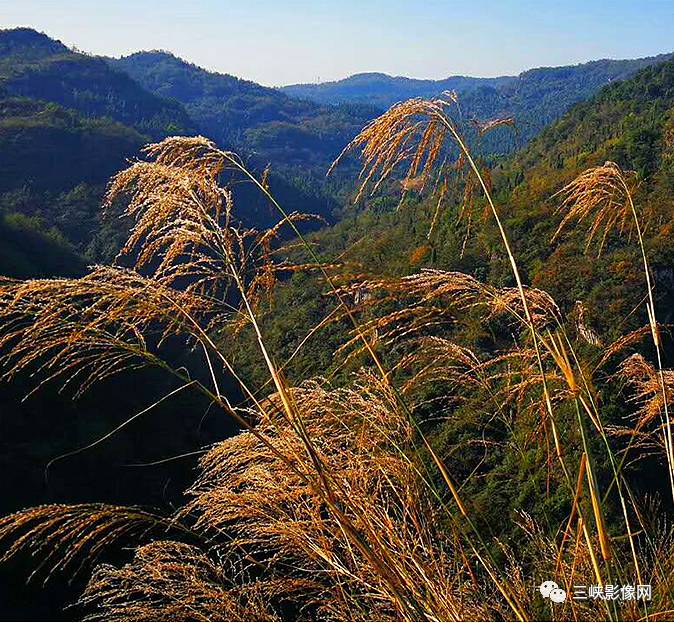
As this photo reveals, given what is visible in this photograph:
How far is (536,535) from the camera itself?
7.54 feet

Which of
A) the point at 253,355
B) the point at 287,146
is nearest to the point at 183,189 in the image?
the point at 253,355

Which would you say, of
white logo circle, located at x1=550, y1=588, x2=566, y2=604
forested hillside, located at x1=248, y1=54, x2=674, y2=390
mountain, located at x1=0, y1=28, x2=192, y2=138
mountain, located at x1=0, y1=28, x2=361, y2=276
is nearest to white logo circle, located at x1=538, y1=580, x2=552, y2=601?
white logo circle, located at x1=550, y1=588, x2=566, y2=604

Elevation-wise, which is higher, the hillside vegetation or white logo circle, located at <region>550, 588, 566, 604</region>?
the hillside vegetation

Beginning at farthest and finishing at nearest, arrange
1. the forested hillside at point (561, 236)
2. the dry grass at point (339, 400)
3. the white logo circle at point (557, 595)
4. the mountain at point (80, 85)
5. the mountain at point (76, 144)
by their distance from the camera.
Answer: the mountain at point (80, 85) → the mountain at point (76, 144) → the forested hillside at point (561, 236) → the white logo circle at point (557, 595) → the dry grass at point (339, 400)

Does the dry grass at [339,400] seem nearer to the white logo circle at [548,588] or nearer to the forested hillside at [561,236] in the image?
the white logo circle at [548,588]

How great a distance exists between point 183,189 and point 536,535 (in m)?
1.83

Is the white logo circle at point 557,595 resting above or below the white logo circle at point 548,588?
above

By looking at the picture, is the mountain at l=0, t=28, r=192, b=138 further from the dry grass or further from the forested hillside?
the dry grass

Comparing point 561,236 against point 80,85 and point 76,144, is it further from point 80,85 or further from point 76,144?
point 80,85

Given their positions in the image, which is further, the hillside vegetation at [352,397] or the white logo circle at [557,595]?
the white logo circle at [557,595]

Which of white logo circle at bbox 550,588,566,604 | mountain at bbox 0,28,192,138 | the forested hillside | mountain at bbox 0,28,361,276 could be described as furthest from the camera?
mountain at bbox 0,28,192,138

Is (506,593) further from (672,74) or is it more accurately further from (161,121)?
(161,121)

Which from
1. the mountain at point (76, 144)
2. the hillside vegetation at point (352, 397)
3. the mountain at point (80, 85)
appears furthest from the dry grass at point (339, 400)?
the mountain at point (80, 85)

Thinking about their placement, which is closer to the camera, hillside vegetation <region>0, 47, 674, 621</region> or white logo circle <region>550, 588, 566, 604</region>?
hillside vegetation <region>0, 47, 674, 621</region>
